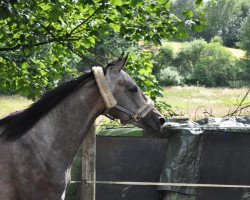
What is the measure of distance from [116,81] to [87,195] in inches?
65.0

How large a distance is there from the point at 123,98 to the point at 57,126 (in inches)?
25.6

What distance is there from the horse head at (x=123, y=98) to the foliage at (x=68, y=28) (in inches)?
116

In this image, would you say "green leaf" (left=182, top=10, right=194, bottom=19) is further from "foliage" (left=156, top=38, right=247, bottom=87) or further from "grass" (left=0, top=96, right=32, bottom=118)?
"foliage" (left=156, top=38, right=247, bottom=87)

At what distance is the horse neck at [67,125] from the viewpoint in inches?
162

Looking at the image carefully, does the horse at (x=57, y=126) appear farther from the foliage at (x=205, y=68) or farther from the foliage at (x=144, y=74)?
the foliage at (x=205, y=68)

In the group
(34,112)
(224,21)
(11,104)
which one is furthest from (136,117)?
(224,21)

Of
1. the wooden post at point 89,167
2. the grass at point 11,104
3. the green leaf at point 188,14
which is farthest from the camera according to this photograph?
the grass at point 11,104

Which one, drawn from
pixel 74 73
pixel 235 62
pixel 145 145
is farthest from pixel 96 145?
pixel 235 62

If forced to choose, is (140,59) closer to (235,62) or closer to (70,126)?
(70,126)

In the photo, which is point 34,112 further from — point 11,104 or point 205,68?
point 205,68

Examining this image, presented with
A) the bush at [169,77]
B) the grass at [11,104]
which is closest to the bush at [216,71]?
the bush at [169,77]

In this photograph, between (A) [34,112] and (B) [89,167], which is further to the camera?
(B) [89,167]

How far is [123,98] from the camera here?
440cm

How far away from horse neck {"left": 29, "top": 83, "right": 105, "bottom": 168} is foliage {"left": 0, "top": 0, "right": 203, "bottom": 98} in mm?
3051
